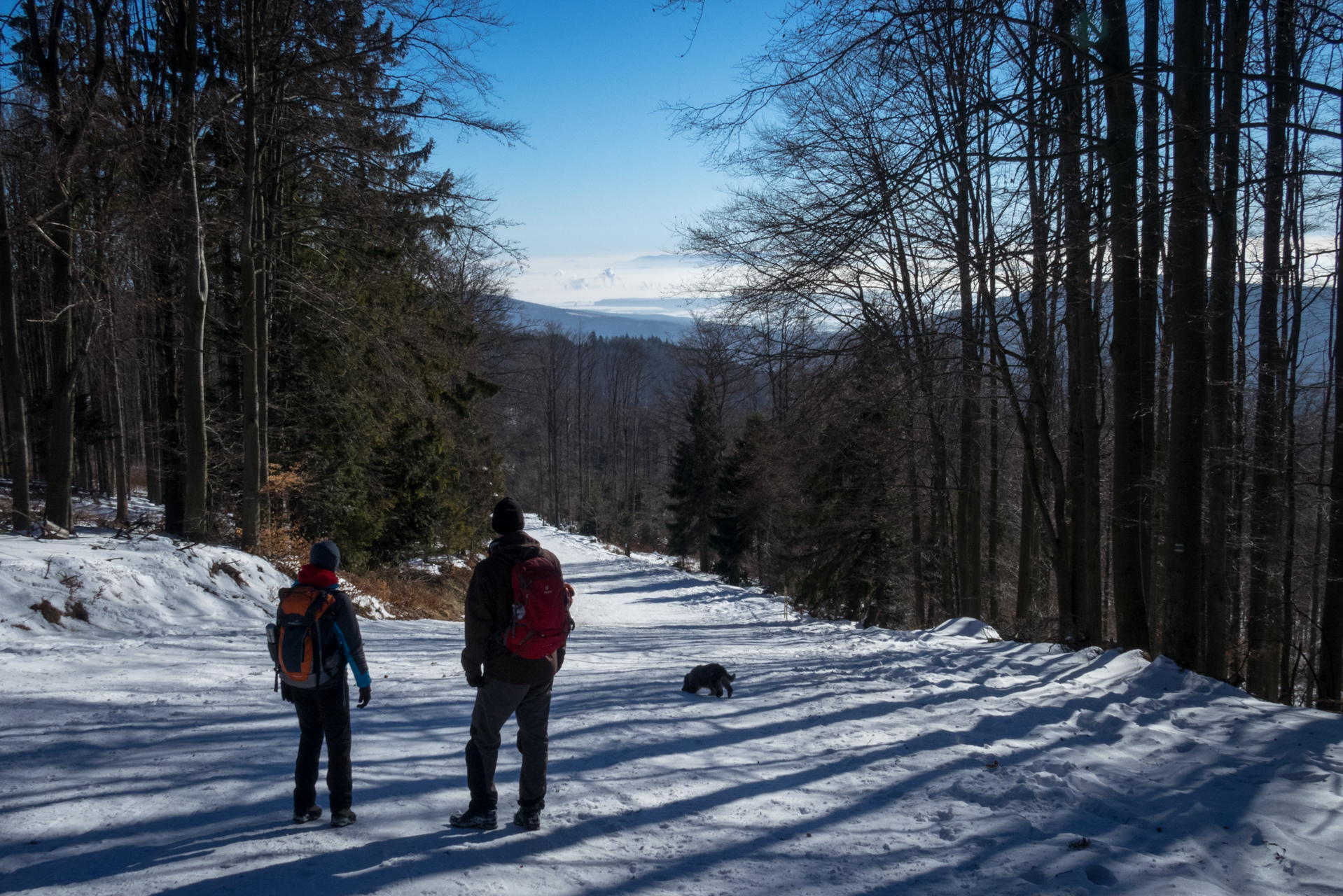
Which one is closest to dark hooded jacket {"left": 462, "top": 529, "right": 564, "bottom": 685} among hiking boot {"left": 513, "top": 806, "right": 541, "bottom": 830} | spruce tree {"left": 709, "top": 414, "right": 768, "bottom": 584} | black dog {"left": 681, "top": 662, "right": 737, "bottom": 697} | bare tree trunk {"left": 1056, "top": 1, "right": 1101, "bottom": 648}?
hiking boot {"left": 513, "top": 806, "right": 541, "bottom": 830}

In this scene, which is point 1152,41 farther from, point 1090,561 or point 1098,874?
point 1098,874

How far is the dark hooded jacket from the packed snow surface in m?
0.91

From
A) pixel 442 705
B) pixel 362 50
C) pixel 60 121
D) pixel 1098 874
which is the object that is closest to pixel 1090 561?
pixel 1098 874

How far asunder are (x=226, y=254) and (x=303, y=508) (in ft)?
18.3

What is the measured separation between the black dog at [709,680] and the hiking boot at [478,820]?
372 centimetres

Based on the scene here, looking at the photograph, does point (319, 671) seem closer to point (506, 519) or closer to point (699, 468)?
point (506, 519)

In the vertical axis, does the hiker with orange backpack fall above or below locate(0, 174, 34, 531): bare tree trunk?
below

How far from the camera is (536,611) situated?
13.6ft

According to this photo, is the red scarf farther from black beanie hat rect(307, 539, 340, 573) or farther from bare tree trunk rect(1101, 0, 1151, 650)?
bare tree trunk rect(1101, 0, 1151, 650)

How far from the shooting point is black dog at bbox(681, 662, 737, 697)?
7.68 m

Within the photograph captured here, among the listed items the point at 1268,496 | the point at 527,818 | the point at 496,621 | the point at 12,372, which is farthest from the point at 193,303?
the point at 1268,496

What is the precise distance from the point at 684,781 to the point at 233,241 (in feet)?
45.9

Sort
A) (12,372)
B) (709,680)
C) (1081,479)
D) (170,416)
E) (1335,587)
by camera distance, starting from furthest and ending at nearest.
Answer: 1. (170,416)
2. (12,372)
3. (1081,479)
4. (1335,587)
5. (709,680)

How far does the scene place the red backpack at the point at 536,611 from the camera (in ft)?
13.5
